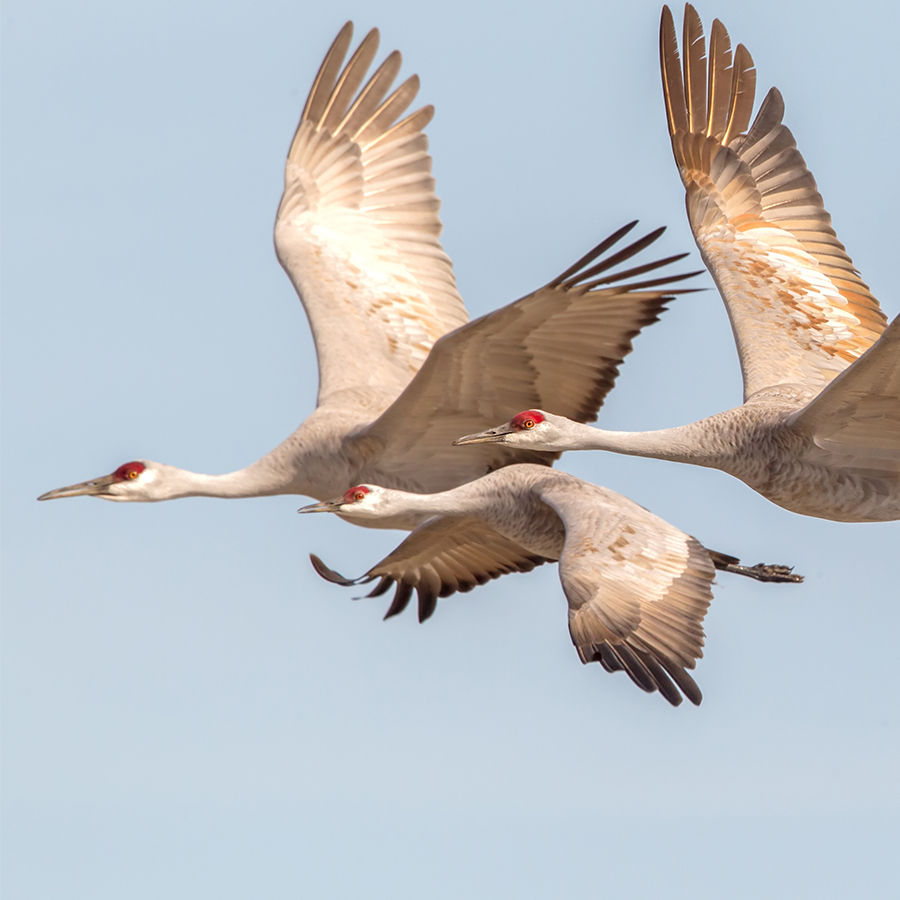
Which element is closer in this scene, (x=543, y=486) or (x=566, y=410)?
(x=543, y=486)

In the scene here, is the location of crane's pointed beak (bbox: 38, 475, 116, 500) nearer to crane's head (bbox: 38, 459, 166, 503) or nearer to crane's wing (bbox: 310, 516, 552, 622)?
crane's head (bbox: 38, 459, 166, 503)

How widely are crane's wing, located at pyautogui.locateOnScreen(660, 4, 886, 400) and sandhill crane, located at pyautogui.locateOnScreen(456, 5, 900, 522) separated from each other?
1cm

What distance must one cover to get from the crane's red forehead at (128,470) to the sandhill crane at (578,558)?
2.23m

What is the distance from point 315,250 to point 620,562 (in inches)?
246

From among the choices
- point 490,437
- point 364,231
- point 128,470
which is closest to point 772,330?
point 490,437

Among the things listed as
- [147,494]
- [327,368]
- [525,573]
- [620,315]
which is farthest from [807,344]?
[147,494]

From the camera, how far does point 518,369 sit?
14.4m

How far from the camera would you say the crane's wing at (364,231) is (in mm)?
16656

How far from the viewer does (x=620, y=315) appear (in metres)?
14.1

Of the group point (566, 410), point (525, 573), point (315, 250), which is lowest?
point (525, 573)

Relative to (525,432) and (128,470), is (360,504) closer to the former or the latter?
(525,432)

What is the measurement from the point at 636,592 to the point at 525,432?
2075 mm

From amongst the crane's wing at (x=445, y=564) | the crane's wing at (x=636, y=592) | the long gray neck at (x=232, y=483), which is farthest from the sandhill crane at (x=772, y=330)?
the long gray neck at (x=232, y=483)

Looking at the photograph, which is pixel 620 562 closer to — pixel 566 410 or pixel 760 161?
pixel 566 410
